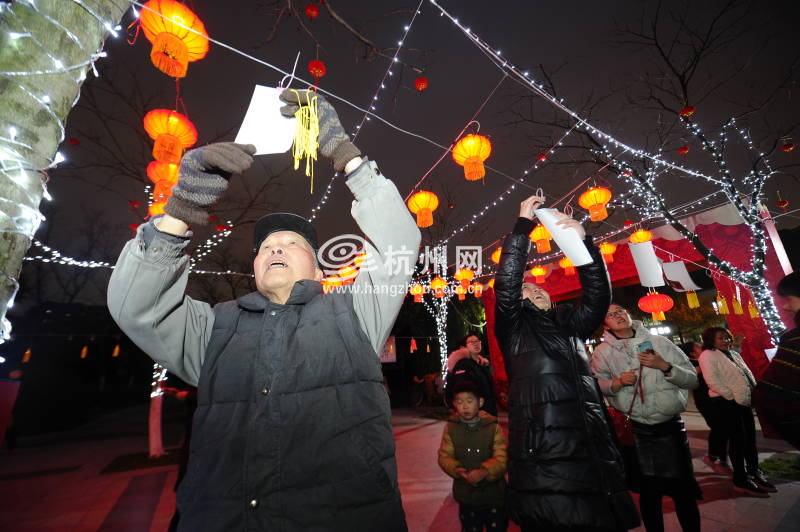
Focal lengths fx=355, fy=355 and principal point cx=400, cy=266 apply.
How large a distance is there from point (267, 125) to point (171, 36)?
109 inches

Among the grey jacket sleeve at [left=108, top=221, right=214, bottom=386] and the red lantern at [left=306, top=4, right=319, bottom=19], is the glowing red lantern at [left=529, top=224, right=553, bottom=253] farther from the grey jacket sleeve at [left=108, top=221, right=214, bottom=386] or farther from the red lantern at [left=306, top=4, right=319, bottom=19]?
the grey jacket sleeve at [left=108, top=221, right=214, bottom=386]

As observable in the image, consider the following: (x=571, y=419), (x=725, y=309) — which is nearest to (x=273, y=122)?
(x=571, y=419)

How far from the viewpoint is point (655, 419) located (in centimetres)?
301

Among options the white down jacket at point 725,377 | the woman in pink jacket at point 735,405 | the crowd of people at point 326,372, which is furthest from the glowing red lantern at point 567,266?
the crowd of people at point 326,372

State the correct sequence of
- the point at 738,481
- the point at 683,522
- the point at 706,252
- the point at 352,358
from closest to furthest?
the point at 352,358 → the point at 683,522 → the point at 738,481 → the point at 706,252

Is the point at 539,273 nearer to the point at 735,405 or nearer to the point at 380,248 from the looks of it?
the point at 735,405

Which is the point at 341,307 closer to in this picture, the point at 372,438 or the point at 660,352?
the point at 372,438

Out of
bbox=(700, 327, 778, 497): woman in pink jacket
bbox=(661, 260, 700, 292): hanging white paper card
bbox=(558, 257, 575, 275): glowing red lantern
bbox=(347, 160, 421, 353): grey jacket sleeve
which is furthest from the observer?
bbox=(558, 257, 575, 275): glowing red lantern

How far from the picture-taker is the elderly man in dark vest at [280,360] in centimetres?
121

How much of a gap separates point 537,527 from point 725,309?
391 inches

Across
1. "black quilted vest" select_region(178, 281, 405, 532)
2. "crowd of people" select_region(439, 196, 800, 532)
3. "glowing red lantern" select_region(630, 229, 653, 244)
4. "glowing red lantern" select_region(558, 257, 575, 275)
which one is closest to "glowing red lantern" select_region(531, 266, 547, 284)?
"glowing red lantern" select_region(558, 257, 575, 275)

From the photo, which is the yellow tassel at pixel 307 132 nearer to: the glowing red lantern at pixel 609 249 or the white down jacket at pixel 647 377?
the white down jacket at pixel 647 377

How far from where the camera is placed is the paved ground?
3.92 meters

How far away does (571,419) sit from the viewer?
7.22 ft
